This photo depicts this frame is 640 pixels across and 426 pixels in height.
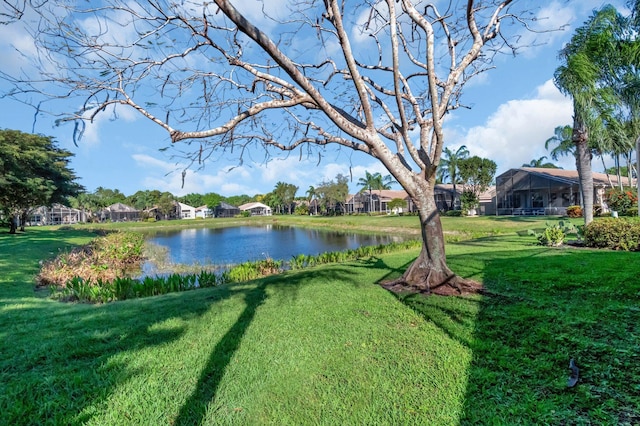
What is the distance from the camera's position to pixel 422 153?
19.0 feet

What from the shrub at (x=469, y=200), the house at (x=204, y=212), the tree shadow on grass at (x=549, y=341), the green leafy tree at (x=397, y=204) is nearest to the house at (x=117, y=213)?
the house at (x=204, y=212)

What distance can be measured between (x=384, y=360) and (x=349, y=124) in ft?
11.6

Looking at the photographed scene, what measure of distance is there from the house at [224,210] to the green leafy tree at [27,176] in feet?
190

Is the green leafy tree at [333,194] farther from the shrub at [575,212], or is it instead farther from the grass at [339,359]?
the grass at [339,359]

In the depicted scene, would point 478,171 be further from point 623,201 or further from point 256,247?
point 256,247

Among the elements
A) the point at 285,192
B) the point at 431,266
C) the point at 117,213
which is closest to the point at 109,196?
the point at 117,213

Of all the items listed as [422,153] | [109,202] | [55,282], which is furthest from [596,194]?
[109,202]

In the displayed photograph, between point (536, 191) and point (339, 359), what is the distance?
38.6 metres

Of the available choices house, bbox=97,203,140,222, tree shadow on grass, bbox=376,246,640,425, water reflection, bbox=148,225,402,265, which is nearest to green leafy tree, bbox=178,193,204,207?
house, bbox=97,203,140,222

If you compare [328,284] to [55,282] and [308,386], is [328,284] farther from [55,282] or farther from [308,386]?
[55,282]

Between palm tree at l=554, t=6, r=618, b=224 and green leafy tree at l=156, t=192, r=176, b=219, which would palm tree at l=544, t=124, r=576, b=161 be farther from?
green leafy tree at l=156, t=192, r=176, b=219

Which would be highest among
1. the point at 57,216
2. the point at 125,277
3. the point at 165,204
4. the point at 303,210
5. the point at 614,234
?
the point at 165,204

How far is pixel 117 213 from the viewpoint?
7075 centimetres

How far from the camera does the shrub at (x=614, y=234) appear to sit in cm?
811
